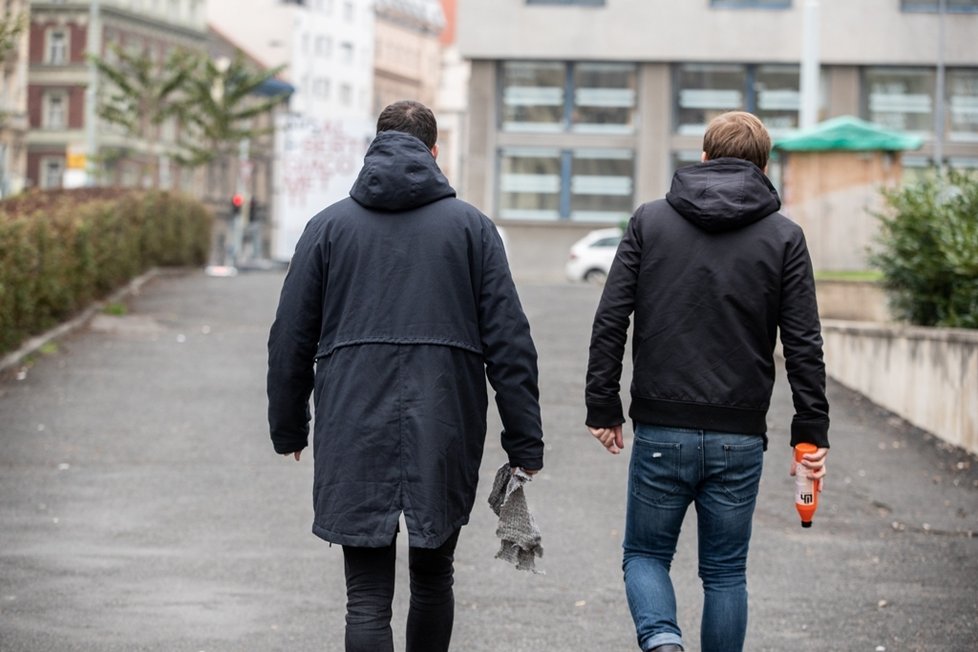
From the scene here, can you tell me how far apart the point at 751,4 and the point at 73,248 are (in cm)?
3177

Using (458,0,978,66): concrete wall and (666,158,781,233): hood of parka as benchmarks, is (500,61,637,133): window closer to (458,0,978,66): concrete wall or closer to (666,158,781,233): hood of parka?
(458,0,978,66): concrete wall

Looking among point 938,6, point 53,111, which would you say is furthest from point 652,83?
point 53,111

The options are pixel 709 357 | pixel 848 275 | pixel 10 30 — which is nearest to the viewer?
pixel 709 357

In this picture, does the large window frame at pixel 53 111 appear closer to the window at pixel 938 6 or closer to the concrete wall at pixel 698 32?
the concrete wall at pixel 698 32

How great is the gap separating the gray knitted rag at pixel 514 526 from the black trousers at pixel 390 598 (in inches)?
8.4

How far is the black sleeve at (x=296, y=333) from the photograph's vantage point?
515 cm

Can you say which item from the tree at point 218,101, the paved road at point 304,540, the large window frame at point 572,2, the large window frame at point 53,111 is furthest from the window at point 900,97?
the large window frame at point 53,111

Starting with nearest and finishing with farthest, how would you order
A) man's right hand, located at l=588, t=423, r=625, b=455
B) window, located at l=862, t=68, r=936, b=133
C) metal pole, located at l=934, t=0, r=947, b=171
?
man's right hand, located at l=588, t=423, r=625, b=455
metal pole, located at l=934, t=0, r=947, b=171
window, located at l=862, t=68, r=936, b=133

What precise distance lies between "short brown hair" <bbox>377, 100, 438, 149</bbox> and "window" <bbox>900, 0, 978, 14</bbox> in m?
43.6

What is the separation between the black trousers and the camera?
16.6 feet

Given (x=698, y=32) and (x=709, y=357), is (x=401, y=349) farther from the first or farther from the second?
(x=698, y=32)

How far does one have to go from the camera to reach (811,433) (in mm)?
5273

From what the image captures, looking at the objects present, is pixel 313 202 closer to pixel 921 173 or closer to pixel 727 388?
pixel 921 173

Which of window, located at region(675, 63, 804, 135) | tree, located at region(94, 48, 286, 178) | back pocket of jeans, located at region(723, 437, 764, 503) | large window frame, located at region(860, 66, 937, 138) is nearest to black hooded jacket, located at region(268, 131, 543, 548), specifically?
back pocket of jeans, located at region(723, 437, 764, 503)
